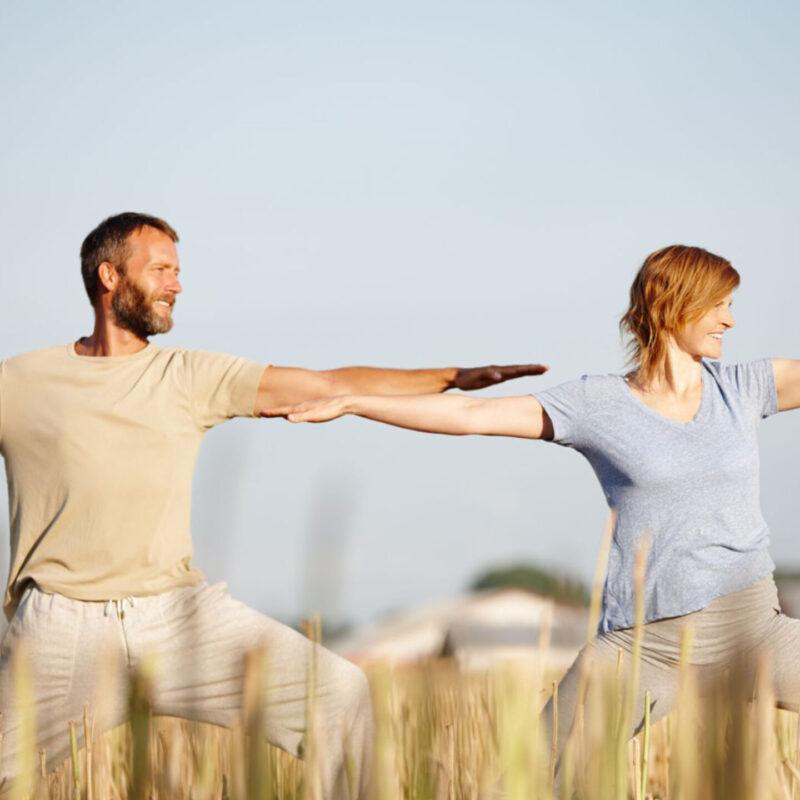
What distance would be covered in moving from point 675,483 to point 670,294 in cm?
56

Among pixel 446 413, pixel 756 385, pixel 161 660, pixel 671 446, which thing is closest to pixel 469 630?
pixel 671 446

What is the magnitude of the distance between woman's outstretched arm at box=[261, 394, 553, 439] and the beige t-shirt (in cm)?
41

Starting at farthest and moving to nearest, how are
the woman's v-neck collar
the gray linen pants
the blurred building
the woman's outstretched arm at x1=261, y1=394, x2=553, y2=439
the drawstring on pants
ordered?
the drawstring on pants
the woman's outstretched arm at x1=261, y1=394, x2=553, y2=439
the woman's v-neck collar
the gray linen pants
the blurred building

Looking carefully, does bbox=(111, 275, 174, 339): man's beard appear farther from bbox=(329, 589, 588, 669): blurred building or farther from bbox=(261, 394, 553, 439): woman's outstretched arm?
bbox=(329, 589, 588, 669): blurred building

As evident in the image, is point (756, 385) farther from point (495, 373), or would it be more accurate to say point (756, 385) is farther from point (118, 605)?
point (118, 605)

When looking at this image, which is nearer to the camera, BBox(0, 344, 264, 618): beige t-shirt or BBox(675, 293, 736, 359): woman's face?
BBox(675, 293, 736, 359): woman's face

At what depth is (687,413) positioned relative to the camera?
167 inches

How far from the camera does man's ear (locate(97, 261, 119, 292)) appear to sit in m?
5.11

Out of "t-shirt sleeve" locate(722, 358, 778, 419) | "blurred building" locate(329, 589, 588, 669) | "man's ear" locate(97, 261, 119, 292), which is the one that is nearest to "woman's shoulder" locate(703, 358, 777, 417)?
"t-shirt sleeve" locate(722, 358, 778, 419)

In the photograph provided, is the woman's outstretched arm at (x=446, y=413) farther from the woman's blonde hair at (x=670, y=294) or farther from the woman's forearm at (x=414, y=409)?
the woman's blonde hair at (x=670, y=294)

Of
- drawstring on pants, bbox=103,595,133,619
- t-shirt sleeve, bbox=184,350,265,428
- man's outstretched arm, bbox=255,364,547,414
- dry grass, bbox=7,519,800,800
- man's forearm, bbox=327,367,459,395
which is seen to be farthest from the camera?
man's forearm, bbox=327,367,459,395

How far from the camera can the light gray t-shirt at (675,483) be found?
4027 millimetres

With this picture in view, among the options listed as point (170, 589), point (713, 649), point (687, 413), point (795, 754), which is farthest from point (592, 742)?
point (795, 754)

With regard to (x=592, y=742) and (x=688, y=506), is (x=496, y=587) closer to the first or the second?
(x=592, y=742)
